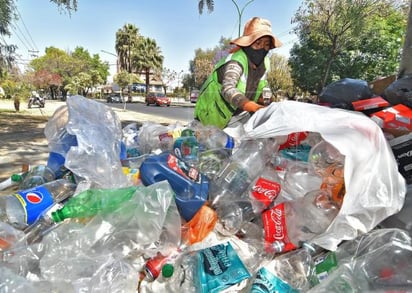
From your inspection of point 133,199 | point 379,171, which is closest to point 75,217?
point 133,199

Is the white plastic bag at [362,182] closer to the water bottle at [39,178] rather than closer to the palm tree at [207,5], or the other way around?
the water bottle at [39,178]

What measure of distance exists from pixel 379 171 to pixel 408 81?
2.79ft

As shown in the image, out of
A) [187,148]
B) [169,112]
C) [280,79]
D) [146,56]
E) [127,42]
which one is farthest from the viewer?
[127,42]

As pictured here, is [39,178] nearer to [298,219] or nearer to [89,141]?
[89,141]

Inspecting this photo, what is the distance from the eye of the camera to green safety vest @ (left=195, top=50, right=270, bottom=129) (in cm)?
204

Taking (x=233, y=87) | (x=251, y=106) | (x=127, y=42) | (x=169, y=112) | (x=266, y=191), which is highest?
(x=127, y=42)

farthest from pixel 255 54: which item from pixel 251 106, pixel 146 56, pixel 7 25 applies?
pixel 146 56

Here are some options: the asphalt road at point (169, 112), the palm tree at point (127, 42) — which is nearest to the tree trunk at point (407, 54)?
the asphalt road at point (169, 112)

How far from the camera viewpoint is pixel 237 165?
5.32 feet

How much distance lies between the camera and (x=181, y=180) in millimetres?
1427

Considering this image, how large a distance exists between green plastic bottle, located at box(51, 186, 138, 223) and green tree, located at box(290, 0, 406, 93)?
11.9 metres

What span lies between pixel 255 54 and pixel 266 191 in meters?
Result: 1.10

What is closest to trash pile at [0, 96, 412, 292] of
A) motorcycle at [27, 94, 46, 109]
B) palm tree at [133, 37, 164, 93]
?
motorcycle at [27, 94, 46, 109]

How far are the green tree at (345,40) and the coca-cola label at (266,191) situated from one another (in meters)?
11.5
